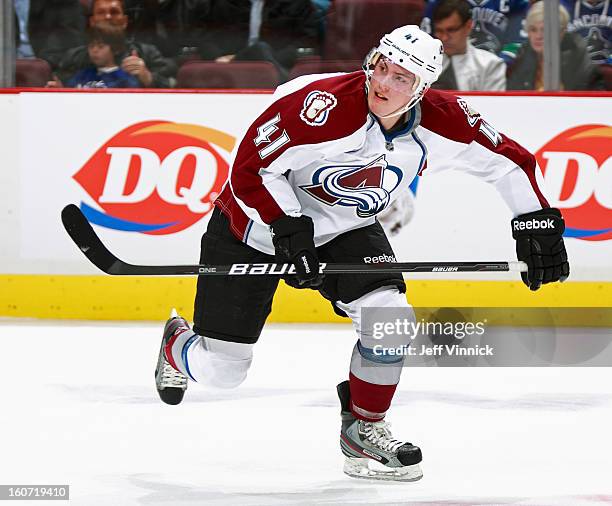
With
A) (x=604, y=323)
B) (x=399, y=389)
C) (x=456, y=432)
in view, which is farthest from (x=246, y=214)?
(x=604, y=323)

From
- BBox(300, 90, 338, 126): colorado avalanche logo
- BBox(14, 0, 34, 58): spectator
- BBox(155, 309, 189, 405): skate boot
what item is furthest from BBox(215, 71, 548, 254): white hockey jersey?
BBox(14, 0, 34, 58): spectator

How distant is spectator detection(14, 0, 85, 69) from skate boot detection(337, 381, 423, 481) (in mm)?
2733

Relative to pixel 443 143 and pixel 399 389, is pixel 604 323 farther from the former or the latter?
pixel 443 143

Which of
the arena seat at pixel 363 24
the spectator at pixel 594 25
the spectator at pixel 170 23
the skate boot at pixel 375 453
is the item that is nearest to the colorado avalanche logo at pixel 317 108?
the skate boot at pixel 375 453

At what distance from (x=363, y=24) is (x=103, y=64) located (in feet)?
3.77

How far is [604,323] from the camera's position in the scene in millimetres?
4348

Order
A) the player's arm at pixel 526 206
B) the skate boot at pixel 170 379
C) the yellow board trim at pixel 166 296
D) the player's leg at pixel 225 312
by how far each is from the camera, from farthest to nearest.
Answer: the yellow board trim at pixel 166 296, the skate boot at pixel 170 379, the player's leg at pixel 225 312, the player's arm at pixel 526 206

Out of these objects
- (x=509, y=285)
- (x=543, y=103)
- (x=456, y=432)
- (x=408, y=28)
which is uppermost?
(x=408, y=28)

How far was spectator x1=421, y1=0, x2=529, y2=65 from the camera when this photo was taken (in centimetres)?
494

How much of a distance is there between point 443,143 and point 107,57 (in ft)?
8.68

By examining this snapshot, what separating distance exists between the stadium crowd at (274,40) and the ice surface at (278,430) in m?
1.24

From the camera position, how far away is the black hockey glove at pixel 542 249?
282cm

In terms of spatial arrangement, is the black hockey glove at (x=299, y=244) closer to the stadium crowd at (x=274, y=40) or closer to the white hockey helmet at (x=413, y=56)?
the white hockey helmet at (x=413, y=56)

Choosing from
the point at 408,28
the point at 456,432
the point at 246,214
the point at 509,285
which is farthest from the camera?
the point at 509,285
